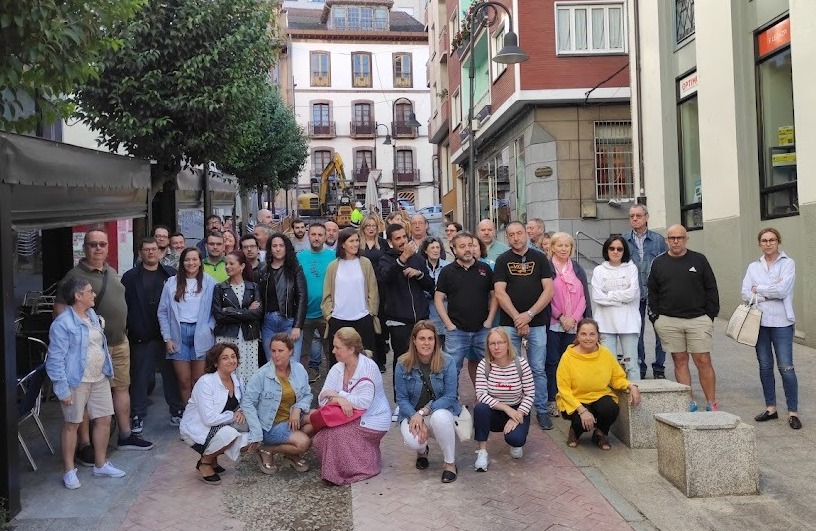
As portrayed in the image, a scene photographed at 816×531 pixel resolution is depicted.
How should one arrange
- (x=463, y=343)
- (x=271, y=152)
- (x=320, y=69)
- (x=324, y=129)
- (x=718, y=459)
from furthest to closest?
(x=324, y=129) < (x=320, y=69) < (x=271, y=152) < (x=463, y=343) < (x=718, y=459)

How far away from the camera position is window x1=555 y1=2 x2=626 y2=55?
781 inches

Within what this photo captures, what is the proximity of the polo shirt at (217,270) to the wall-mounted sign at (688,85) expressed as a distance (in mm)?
9020

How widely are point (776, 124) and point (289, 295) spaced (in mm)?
7750

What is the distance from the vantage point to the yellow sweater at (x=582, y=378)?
259 inches

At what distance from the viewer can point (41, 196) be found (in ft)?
21.3

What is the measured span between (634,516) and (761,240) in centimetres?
318

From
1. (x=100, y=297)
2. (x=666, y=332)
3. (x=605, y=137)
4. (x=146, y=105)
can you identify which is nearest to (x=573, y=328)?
(x=666, y=332)

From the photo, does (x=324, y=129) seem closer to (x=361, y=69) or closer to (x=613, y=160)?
(x=361, y=69)

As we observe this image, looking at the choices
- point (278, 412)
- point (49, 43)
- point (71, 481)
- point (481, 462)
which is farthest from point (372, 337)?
point (49, 43)

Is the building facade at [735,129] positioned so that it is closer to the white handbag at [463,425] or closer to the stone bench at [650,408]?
the stone bench at [650,408]

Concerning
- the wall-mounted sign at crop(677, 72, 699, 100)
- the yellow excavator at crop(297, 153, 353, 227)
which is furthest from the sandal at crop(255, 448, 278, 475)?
the yellow excavator at crop(297, 153, 353, 227)

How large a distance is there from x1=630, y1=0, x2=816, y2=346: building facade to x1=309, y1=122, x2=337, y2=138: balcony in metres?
42.2

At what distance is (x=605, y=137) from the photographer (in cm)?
2012

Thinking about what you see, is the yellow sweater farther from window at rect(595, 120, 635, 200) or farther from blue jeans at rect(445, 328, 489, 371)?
window at rect(595, 120, 635, 200)
